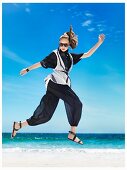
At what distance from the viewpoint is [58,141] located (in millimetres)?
6961

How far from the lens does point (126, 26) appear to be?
7004 millimetres

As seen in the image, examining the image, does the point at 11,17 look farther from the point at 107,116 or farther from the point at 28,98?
the point at 107,116

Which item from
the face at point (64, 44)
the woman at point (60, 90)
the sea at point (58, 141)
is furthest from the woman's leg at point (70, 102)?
the face at point (64, 44)

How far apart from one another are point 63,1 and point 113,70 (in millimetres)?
943

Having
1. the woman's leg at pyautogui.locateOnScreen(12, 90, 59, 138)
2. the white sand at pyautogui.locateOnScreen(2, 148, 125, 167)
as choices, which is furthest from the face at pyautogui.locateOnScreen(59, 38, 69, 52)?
the white sand at pyautogui.locateOnScreen(2, 148, 125, 167)

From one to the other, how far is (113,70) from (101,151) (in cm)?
91

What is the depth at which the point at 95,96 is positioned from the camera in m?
7.02

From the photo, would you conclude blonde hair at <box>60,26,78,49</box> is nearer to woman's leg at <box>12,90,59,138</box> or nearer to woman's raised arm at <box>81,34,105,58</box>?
woman's raised arm at <box>81,34,105,58</box>

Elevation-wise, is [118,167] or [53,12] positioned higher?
[53,12]

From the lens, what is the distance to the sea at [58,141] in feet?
22.8

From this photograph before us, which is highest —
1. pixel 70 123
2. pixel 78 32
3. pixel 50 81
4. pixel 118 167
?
pixel 78 32

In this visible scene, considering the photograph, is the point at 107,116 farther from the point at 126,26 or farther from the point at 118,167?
the point at 126,26


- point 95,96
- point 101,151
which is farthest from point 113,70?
point 101,151

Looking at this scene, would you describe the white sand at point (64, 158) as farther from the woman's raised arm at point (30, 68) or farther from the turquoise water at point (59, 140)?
the woman's raised arm at point (30, 68)
